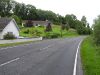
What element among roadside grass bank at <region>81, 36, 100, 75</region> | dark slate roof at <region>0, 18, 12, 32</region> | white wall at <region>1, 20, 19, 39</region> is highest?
dark slate roof at <region>0, 18, 12, 32</region>

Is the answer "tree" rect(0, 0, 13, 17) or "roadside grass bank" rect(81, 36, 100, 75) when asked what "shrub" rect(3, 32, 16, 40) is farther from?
"tree" rect(0, 0, 13, 17)

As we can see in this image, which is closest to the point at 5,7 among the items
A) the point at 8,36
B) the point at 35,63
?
the point at 8,36

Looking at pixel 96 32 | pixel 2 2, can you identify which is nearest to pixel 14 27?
pixel 96 32

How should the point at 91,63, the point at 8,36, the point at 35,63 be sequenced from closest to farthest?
the point at 35,63 < the point at 91,63 < the point at 8,36

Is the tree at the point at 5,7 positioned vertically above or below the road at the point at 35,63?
above

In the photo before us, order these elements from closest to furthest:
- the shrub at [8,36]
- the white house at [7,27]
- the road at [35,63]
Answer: the road at [35,63], the shrub at [8,36], the white house at [7,27]

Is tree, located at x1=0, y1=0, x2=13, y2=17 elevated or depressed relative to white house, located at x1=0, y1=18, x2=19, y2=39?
elevated

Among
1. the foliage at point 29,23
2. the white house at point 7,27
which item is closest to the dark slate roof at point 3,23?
the white house at point 7,27

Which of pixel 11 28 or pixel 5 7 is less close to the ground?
pixel 5 7

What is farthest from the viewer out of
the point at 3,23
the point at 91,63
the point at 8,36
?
the point at 3,23

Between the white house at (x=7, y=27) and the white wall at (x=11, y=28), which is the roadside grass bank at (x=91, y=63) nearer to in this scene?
the white house at (x=7, y=27)

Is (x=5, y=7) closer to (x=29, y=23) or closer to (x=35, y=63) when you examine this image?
(x=29, y=23)

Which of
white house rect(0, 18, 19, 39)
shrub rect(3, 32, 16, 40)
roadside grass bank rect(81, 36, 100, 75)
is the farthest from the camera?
white house rect(0, 18, 19, 39)

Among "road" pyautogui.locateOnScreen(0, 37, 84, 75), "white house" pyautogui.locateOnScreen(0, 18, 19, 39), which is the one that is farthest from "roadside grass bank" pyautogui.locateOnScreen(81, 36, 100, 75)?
"white house" pyautogui.locateOnScreen(0, 18, 19, 39)
